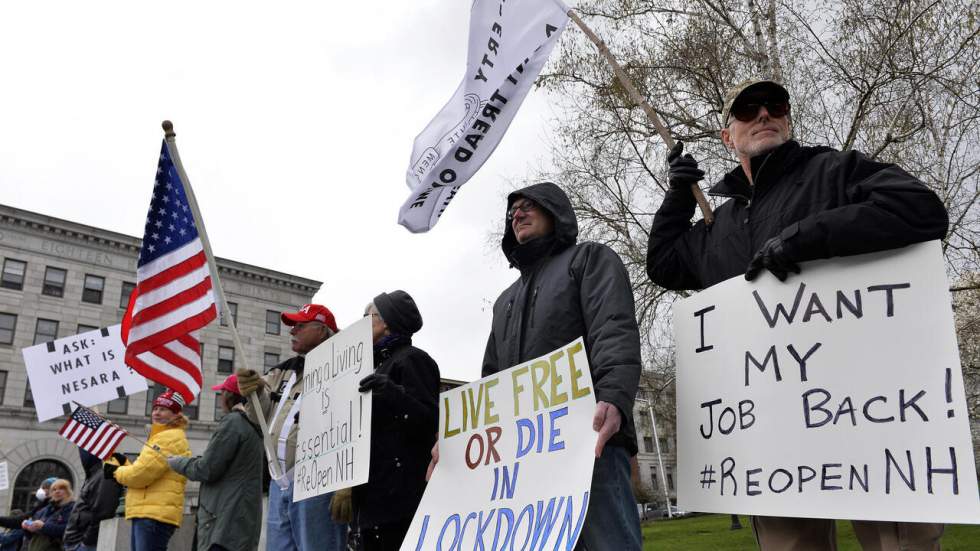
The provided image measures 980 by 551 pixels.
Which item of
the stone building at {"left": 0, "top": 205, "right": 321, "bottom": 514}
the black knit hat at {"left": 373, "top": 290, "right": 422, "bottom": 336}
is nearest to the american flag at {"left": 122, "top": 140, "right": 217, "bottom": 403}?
the black knit hat at {"left": 373, "top": 290, "right": 422, "bottom": 336}

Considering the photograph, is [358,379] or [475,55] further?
[475,55]

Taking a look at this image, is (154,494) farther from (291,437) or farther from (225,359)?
(225,359)

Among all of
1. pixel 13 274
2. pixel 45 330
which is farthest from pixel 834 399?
pixel 13 274

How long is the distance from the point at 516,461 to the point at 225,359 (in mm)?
42888

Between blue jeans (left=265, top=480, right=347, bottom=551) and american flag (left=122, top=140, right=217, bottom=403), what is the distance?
3.44ft

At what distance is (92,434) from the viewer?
745 cm

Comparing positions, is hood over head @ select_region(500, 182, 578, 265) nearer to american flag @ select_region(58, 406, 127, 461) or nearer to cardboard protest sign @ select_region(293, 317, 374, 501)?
cardboard protest sign @ select_region(293, 317, 374, 501)

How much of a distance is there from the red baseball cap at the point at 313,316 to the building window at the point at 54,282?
3776 cm

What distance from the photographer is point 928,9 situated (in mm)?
9680

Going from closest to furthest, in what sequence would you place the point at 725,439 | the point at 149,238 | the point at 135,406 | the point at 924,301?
the point at 924,301 → the point at 725,439 → the point at 149,238 → the point at 135,406

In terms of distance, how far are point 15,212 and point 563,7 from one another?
39.2 meters

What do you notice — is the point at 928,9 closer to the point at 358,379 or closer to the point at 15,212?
the point at 358,379

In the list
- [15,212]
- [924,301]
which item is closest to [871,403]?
[924,301]

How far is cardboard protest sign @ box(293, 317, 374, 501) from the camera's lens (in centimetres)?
331
